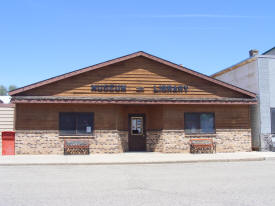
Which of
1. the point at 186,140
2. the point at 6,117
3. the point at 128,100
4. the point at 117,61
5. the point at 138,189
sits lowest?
the point at 138,189

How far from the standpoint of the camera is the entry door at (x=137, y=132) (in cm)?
1981

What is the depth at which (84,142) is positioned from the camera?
17.9m

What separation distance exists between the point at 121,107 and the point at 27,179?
10084mm

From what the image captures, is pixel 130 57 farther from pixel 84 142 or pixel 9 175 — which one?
pixel 9 175

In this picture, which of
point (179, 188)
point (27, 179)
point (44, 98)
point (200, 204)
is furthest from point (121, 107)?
point (200, 204)

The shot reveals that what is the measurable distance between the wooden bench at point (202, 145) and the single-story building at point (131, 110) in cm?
29

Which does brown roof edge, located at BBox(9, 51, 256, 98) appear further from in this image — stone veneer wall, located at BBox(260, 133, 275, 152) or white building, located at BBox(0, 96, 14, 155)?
white building, located at BBox(0, 96, 14, 155)

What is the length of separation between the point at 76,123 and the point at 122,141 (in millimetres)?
2892

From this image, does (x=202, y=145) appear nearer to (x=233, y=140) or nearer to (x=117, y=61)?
(x=233, y=140)

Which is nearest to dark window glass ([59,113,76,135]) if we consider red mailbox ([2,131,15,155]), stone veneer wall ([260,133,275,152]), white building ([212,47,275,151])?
red mailbox ([2,131,15,155])

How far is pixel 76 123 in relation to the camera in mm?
18062

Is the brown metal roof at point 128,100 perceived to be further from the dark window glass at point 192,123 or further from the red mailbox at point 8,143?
the red mailbox at point 8,143

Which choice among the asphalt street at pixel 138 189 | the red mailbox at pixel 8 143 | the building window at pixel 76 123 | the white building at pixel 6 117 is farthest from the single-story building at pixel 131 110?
the asphalt street at pixel 138 189

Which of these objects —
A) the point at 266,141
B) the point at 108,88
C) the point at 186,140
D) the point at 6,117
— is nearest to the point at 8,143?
the point at 6,117
